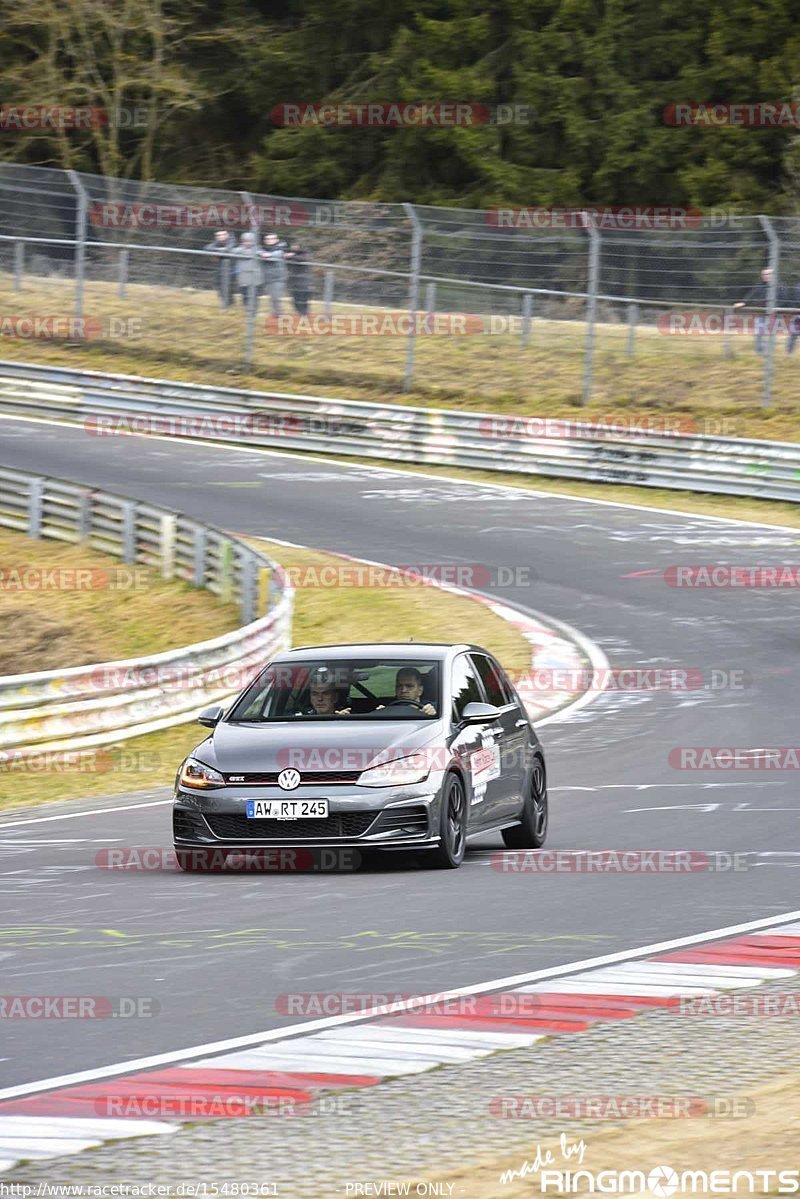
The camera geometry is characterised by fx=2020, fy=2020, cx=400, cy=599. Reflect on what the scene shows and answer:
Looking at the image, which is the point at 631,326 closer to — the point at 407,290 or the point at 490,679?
the point at 407,290

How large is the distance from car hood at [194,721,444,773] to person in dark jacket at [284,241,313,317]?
81.3 ft

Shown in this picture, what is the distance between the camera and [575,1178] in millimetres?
5246

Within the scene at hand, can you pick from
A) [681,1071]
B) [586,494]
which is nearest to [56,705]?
[681,1071]

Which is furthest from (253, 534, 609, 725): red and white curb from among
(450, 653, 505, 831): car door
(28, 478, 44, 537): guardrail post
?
(450, 653, 505, 831): car door

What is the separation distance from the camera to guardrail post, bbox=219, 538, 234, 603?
24.0 meters

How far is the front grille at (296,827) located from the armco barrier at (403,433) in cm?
2092

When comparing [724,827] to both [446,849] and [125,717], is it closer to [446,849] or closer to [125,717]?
[446,849]

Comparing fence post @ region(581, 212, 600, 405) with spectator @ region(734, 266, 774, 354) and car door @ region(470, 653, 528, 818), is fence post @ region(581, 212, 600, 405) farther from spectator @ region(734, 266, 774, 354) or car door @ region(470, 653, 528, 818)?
car door @ region(470, 653, 528, 818)

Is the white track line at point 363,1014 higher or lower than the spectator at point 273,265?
lower

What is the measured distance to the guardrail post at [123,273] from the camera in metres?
37.9

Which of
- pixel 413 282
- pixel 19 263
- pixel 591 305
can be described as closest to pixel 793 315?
pixel 591 305

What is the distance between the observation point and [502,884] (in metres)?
10.8

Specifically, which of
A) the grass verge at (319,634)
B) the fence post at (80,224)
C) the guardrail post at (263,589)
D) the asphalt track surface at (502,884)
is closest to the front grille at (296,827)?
the asphalt track surface at (502,884)

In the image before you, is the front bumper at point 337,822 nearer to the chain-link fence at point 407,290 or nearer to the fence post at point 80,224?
the chain-link fence at point 407,290
